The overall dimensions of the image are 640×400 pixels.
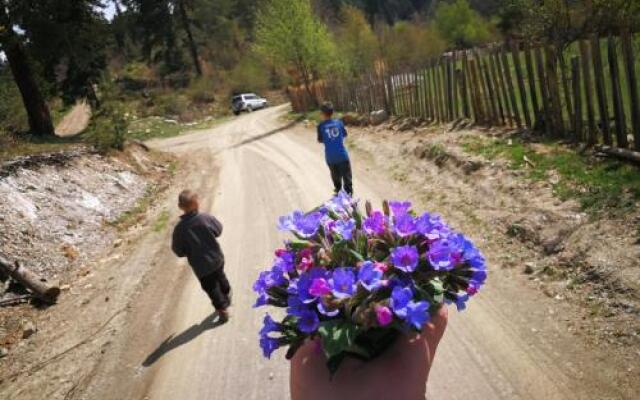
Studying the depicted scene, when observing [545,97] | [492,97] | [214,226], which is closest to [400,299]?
[214,226]

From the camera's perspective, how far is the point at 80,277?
7676mm

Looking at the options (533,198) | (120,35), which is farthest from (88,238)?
(120,35)

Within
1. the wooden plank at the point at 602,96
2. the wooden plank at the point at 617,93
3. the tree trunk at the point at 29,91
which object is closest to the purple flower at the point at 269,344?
the wooden plank at the point at 617,93

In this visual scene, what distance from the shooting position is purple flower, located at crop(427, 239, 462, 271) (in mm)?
2209

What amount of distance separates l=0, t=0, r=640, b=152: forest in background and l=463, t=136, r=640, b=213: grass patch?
2.56 m

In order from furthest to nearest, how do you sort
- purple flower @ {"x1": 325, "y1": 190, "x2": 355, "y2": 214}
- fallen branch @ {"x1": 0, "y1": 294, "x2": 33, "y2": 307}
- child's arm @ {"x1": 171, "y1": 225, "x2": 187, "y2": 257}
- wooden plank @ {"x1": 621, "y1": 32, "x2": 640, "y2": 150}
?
fallen branch @ {"x1": 0, "y1": 294, "x2": 33, "y2": 307} < wooden plank @ {"x1": 621, "y1": 32, "x2": 640, "y2": 150} < child's arm @ {"x1": 171, "y1": 225, "x2": 187, "y2": 257} < purple flower @ {"x1": 325, "y1": 190, "x2": 355, "y2": 214}

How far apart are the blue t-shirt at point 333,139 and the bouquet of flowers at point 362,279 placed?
17.7 feet

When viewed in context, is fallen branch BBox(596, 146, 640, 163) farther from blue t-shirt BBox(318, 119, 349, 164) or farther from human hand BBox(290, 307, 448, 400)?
human hand BBox(290, 307, 448, 400)

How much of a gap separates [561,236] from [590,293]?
1093 millimetres

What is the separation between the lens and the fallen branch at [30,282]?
269 inches

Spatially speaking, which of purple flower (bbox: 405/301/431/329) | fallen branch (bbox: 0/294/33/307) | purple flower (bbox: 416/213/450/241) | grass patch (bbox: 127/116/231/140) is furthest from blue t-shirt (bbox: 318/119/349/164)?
grass patch (bbox: 127/116/231/140)

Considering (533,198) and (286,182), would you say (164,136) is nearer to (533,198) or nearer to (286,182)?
(286,182)

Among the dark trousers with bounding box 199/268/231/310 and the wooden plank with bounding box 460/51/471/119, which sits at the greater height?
the wooden plank with bounding box 460/51/471/119

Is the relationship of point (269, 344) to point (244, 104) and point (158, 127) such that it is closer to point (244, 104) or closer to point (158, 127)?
point (158, 127)
